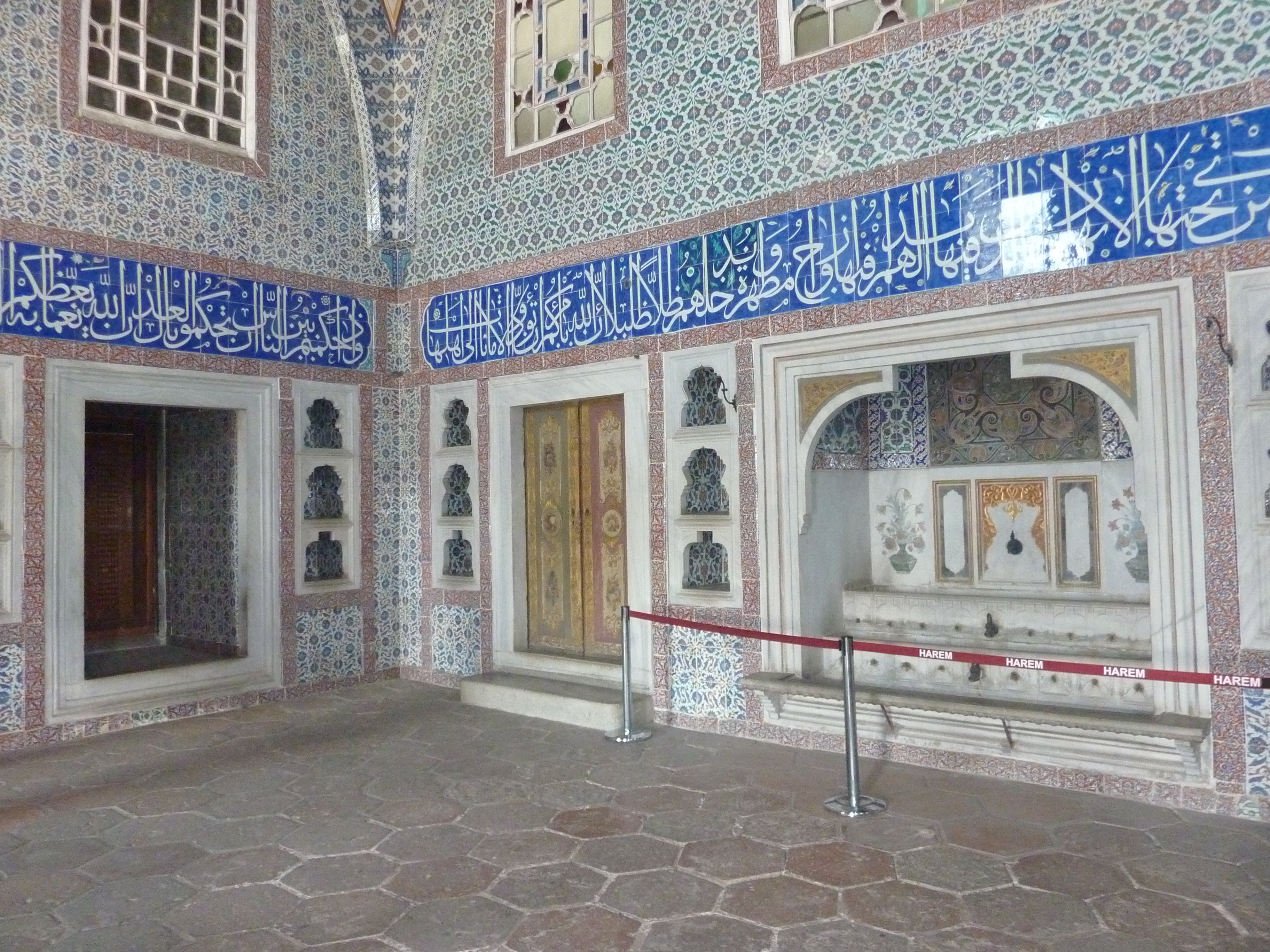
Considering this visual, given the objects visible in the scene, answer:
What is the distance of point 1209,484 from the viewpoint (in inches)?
152

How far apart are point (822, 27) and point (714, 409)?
215 cm

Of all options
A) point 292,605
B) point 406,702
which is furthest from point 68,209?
point 406,702

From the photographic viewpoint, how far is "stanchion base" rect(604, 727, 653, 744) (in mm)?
5184

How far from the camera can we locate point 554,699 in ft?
18.6

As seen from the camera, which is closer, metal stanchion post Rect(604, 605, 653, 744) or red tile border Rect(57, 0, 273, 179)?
metal stanchion post Rect(604, 605, 653, 744)

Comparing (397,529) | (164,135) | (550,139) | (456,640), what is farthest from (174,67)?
(456,640)

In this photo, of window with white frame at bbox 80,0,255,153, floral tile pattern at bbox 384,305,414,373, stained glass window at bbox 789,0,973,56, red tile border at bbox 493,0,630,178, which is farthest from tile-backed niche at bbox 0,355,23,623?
stained glass window at bbox 789,0,973,56

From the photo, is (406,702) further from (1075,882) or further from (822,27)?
(822,27)

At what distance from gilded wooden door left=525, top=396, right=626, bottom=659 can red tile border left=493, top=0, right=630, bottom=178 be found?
1.66 meters

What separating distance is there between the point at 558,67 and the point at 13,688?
503 cm

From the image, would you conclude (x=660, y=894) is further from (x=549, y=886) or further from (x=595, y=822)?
(x=595, y=822)

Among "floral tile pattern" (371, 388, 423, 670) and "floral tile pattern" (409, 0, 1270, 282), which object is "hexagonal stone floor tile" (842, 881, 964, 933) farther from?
"floral tile pattern" (371, 388, 423, 670)

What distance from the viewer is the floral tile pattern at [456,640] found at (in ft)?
22.0

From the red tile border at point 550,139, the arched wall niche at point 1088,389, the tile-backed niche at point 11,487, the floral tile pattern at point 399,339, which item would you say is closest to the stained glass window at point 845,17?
the red tile border at point 550,139
